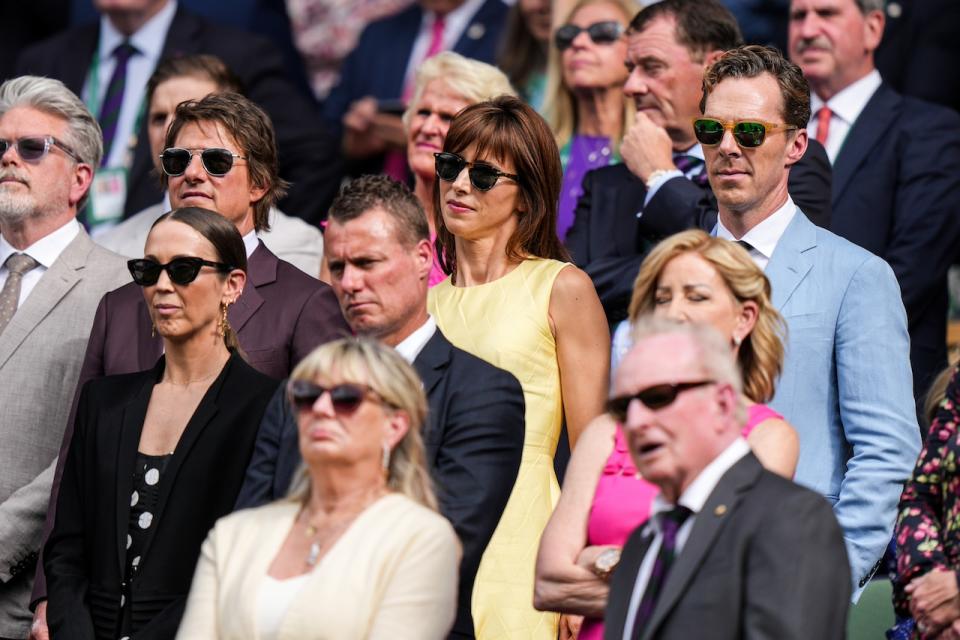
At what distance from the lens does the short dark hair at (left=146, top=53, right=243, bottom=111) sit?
23.0 ft

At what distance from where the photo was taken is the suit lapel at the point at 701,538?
385cm

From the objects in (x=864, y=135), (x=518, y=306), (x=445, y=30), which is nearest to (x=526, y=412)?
(x=518, y=306)

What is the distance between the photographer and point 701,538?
152 inches

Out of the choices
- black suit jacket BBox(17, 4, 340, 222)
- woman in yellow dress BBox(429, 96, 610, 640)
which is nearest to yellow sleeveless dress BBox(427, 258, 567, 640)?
woman in yellow dress BBox(429, 96, 610, 640)

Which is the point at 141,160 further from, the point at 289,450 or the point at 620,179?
the point at 289,450

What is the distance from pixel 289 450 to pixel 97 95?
4097mm

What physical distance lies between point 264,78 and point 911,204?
Result: 3084 mm

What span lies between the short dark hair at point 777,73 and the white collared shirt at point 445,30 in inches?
123

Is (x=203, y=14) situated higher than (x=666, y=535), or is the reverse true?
(x=203, y=14)

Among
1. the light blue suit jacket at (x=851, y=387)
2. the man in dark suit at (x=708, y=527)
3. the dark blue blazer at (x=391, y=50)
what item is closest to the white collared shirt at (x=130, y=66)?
the dark blue blazer at (x=391, y=50)

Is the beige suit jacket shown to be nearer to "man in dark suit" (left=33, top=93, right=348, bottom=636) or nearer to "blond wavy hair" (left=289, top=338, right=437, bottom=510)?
"blond wavy hair" (left=289, top=338, right=437, bottom=510)

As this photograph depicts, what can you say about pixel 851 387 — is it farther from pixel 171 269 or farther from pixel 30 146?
pixel 30 146

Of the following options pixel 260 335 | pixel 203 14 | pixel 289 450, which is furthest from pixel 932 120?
pixel 203 14

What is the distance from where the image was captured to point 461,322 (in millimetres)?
5410
